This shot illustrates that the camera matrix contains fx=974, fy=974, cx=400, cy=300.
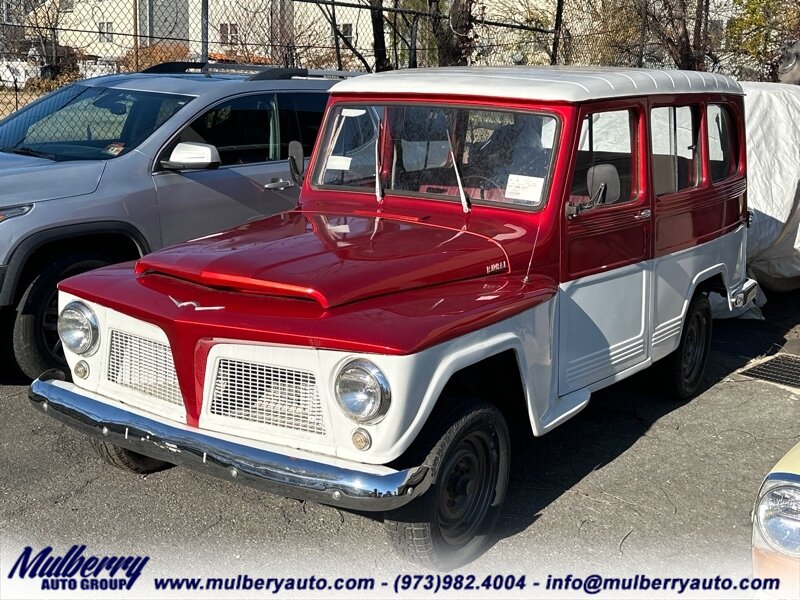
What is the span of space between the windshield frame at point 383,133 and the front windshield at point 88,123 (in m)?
1.54

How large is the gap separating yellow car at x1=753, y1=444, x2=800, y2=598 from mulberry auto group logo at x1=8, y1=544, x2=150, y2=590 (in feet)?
7.47

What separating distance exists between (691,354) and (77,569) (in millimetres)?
3743

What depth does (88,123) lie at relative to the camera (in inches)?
249

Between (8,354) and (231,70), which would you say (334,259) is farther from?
(231,70)

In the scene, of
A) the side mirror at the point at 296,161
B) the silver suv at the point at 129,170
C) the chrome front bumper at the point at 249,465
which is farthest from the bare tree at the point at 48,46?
the chrome front bumper at the point at 249,465

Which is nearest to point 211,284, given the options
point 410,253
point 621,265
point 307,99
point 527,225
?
point 410,253

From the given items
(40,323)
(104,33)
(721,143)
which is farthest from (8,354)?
(721,143)

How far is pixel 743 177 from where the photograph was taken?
242 inches

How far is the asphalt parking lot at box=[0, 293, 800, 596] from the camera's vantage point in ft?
12.9

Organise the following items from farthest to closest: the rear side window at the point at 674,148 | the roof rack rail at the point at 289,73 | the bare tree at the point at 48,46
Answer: the bare tree at the point at 48,46 → the roof rack rail at the point at 289,73 → the rear side window at the point at 674,148

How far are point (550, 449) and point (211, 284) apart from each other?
2145 millimetres

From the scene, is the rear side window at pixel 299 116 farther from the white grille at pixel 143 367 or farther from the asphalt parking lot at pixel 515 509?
the white grille at pixel 143 367

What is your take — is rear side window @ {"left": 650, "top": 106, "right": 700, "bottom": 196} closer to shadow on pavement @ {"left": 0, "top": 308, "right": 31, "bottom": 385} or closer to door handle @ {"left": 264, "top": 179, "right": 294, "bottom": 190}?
door handle @ {"left": 264, "top": 179, "right": 294, "bottom": 190}

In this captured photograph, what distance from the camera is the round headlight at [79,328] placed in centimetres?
394
